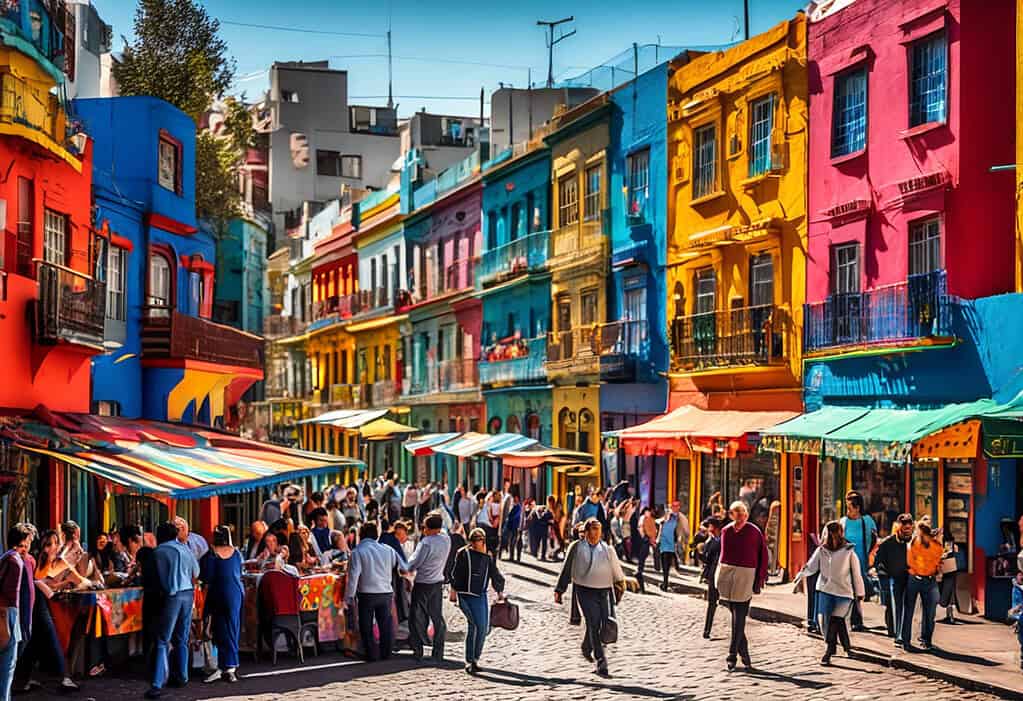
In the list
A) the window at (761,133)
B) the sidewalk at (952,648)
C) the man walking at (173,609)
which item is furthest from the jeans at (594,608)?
the window at (761,133)

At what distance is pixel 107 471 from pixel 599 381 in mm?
19325

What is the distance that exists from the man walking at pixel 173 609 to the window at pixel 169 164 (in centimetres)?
1576

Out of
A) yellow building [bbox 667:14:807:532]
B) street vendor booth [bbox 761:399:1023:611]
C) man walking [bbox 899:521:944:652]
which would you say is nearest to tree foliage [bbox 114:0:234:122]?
yellow building [bbox 667:14:807:532]

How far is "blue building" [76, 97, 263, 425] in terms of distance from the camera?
27.6 metres

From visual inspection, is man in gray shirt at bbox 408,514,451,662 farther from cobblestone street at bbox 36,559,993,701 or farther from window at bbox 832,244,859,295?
window at bbox 832,244,859,295

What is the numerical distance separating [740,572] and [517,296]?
88.5ft

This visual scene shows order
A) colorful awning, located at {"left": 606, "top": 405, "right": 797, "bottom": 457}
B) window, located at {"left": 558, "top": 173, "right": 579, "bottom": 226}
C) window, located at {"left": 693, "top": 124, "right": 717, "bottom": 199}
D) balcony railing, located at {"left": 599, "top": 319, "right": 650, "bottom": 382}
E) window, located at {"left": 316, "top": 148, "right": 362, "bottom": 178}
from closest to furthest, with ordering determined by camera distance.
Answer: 1. colorful awning, located at {"left": 606, "top": 405, "right": 797, "bottom": 457}
2. window, located at {"left": 693, "top": 124, "right": 717, "bottom": 199}
3. balcony railing, located at {"left": 599, "top": 319, "right": 650, "bottom": 382}
4. window, located at {"left": 558, "top": 173, "right": 579, "bottom": 226}
5. window, located at {"left": 316, "top": 148, "right": 362, "bottom": 178}

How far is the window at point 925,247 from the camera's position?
23.5 m

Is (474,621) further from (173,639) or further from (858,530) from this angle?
(858,530)

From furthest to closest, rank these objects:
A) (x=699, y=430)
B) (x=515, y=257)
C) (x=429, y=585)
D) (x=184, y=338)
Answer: (x=515, y=257), (x=184, y=338), (x=699, y=430), (x=429, y=585)

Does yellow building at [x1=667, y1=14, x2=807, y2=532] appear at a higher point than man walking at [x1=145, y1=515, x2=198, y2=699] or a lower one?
higher

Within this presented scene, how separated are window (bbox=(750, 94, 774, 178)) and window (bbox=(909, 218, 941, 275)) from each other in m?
4.89

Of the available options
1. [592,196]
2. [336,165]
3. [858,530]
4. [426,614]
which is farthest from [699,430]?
[336,165]

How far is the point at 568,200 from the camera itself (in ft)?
129
